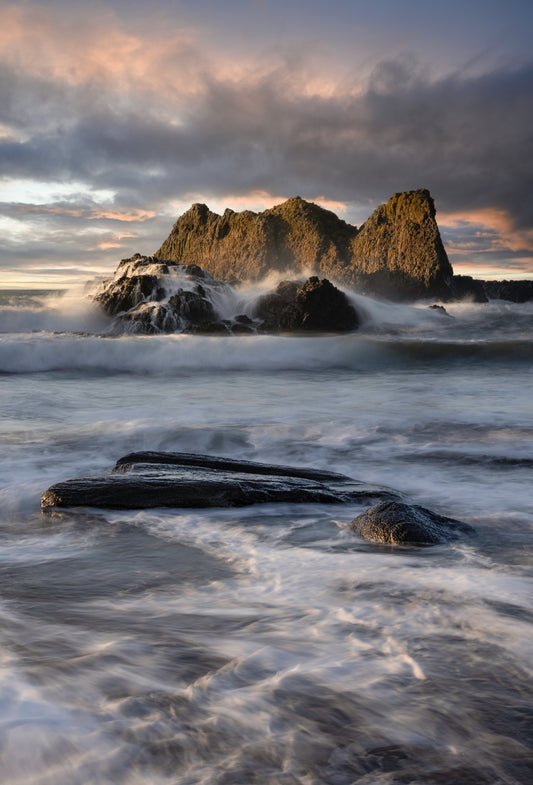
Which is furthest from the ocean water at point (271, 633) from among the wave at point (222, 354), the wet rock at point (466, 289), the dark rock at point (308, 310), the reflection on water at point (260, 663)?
the wet rock at point (466, 289)

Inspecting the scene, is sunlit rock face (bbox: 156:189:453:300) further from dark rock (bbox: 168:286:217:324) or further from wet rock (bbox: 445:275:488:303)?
dark rock (bbox: 168:286:217:324)

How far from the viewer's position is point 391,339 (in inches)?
1053

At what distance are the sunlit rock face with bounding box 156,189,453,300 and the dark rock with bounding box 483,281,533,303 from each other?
117 ft

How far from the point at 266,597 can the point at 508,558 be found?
1.69 meters

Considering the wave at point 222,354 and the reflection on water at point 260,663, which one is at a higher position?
the wave at point 222,354

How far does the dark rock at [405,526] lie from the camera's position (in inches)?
146

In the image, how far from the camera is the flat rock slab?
4430mm

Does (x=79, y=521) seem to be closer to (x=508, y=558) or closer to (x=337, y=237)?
(x=508, y=558)

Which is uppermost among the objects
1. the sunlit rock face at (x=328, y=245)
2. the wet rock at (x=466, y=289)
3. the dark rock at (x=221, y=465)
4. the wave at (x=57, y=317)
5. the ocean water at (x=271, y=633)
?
the sunlit rock face at (x=328, y=245)

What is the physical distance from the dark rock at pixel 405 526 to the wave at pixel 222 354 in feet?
49.1

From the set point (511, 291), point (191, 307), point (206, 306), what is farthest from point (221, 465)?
point (511, 291)

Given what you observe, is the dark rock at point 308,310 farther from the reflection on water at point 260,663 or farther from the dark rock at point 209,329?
the reflection on water at point 260,663

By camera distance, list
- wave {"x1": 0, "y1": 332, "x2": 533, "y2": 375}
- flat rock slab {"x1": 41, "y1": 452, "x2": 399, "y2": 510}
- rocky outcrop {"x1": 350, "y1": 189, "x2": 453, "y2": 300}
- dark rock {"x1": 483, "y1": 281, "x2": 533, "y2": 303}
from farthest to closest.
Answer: dark rock {"x1": 483, "y1": 281, "x2": 533, "y2": 303} < rocky outcrop {"x1": 350, "y1": 189, "x2": 453, "y2": 300} < wave {"x1": 0, "y1": 332, "x2": 533, "y2": 375} < flat rock slab {"x1": 41, "y1": 452, "x2": 399, "y2": 510}

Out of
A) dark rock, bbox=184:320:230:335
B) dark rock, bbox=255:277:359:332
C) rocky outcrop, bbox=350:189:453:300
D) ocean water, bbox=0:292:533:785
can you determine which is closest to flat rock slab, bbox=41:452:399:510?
ocean water, bbox=0:292:533:785
